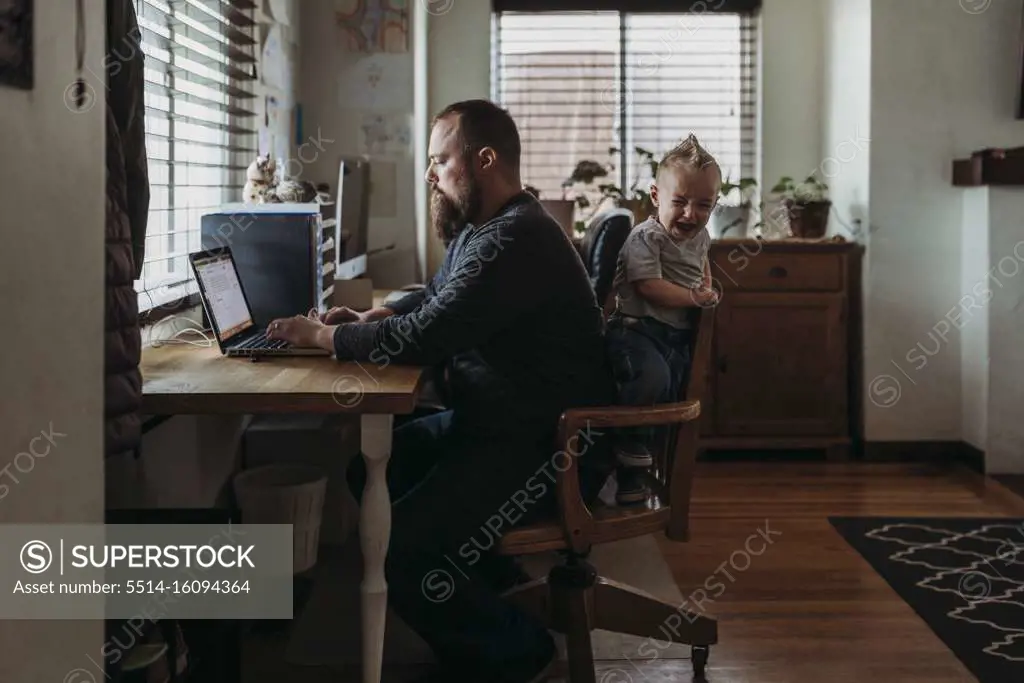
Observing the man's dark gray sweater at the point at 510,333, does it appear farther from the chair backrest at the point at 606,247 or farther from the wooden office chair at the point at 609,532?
the chair backrest at the point at 606,247

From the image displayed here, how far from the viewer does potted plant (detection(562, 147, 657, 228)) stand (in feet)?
14.9

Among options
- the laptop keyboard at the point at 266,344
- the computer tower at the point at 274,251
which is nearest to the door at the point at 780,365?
the computer tower at the point at 274,251

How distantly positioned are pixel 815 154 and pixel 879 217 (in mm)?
630

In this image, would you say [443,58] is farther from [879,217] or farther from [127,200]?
[127,200]

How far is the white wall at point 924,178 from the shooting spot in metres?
4.31

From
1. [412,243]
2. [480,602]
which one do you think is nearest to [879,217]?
[412,243]

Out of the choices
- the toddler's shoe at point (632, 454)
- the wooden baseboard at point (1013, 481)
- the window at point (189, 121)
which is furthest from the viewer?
the wooden baseboard at point (1013, 481)

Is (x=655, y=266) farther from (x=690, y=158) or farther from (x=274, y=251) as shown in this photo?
(x=274, y=251)

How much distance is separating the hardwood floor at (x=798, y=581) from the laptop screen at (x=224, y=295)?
0.78 m

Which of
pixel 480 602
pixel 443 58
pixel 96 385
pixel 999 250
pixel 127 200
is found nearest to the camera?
pixel 96 385

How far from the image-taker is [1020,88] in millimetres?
4242

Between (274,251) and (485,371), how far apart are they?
82cm

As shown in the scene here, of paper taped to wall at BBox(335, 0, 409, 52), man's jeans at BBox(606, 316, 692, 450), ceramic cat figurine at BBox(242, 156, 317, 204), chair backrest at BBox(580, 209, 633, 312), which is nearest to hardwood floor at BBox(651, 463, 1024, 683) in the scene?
man's jeans at BBox(606, 316, 692, 450)

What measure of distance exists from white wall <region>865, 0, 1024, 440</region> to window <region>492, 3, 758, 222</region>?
756mm
